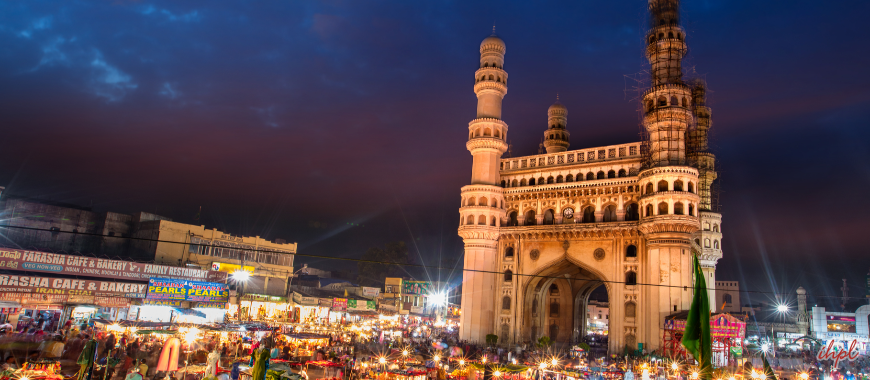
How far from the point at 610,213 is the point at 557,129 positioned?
15.3 m

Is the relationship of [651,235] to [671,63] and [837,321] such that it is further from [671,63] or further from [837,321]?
[837,321]

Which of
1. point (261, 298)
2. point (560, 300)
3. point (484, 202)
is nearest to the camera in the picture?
point (484, 202)

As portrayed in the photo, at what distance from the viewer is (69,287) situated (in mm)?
31578

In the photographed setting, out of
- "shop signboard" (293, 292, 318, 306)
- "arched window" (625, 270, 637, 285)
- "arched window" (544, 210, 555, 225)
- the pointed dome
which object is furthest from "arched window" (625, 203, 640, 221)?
"shop signboard" (293, 292, 318, 306)

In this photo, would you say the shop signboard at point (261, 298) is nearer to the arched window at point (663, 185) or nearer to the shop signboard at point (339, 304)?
the shop signboard at point (339, 304)

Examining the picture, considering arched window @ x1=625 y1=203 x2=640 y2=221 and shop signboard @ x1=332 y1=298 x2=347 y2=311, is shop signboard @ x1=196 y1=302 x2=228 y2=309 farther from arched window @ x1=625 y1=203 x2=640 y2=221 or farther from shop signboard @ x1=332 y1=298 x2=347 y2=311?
arched window @ x1=625 y1=203 x2=640 y2=221

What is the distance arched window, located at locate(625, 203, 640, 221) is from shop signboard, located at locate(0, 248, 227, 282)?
32472 millimetres

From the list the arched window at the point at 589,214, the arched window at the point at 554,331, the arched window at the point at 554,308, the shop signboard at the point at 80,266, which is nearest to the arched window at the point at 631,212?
the arched window at the point at 589,214

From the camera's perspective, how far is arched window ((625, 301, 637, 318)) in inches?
1618

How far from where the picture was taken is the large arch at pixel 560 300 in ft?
150

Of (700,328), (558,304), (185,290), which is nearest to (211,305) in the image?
(185,290)

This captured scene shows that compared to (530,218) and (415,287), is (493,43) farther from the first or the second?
(415,287)

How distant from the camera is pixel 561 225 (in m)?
44.8

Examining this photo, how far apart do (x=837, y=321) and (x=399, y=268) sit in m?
59.6
